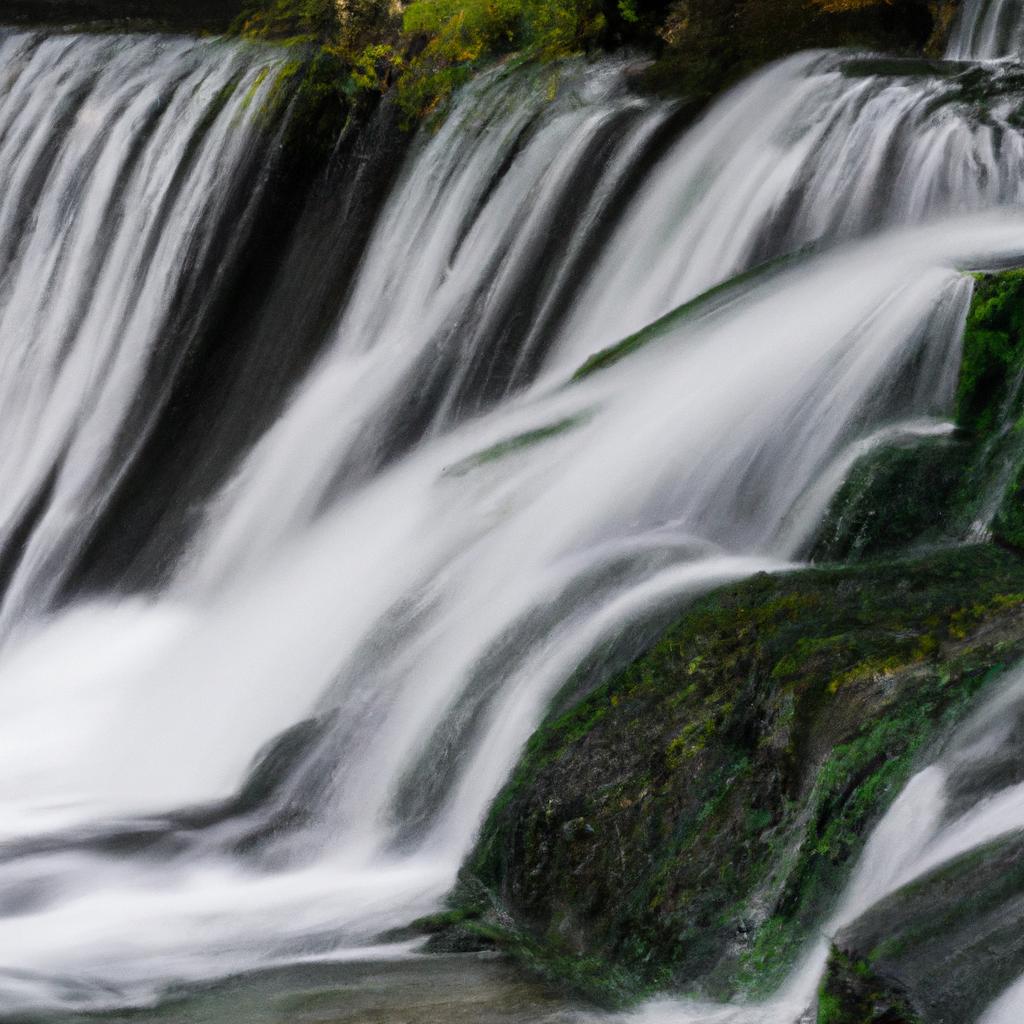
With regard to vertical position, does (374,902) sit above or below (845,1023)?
below

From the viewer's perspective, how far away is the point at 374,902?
5102mm

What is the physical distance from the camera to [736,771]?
452 centimetres

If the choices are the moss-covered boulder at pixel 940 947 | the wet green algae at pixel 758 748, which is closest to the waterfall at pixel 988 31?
the wet green algae at pixel 758 748

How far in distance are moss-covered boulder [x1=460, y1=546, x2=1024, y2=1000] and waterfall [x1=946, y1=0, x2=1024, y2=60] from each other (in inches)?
182

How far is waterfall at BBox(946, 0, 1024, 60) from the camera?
8.55m

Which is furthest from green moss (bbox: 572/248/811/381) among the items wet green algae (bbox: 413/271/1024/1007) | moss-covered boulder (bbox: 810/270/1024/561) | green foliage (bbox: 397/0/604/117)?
green foliage (bbox: 397/0/604/117)

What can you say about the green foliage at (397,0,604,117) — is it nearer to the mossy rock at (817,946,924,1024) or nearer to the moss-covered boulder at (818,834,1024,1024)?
the moss-covered boulder at (818,834,1024,1024)

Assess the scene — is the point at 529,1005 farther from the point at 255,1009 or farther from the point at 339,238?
the point at 339,238

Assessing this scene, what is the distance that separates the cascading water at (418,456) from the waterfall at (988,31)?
2.85ft

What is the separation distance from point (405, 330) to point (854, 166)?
253 centimetres

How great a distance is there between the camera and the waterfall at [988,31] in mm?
8555

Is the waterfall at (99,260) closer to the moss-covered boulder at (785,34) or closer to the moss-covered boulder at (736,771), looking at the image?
the moss-covered boulder at (785,34)

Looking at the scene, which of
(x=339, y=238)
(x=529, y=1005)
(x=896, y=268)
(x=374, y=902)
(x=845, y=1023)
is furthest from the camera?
(x=339, y=238)

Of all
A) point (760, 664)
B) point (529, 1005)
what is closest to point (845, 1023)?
point (529, 1005)
